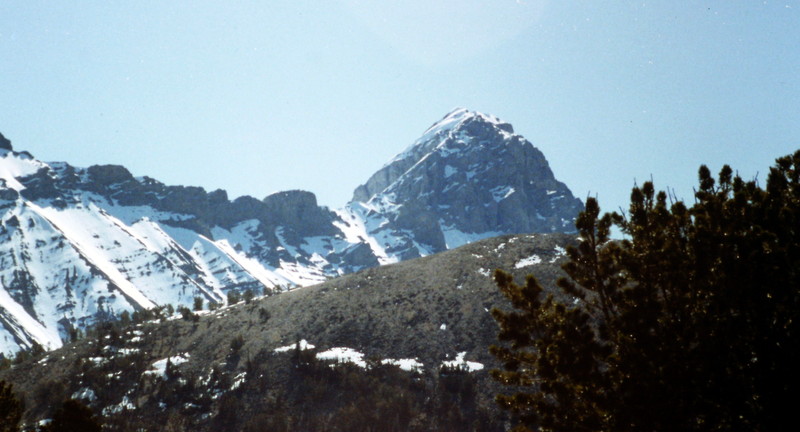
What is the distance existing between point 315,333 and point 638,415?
44916 millimetres

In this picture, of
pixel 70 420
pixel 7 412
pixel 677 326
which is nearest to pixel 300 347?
pixel 7 412

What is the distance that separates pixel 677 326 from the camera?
10.0m

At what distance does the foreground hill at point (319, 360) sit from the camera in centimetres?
3775

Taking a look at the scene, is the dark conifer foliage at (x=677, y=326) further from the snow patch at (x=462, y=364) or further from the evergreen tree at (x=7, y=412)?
the snow patch at (x=462, y=364)

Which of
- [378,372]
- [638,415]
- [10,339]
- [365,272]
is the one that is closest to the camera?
[638,415]

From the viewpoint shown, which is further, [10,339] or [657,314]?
[10,339]

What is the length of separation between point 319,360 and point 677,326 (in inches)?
1504

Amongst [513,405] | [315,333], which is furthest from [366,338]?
[513,405]

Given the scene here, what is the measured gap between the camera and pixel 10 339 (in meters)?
167

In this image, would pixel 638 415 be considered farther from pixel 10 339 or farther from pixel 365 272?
pixel 10 339

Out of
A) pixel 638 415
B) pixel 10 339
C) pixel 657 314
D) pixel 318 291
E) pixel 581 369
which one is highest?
pixel 10 339

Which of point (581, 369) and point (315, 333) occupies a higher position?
point (315, 333)

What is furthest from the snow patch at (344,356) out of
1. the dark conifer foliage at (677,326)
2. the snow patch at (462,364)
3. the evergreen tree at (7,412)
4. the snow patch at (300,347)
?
the dark conifer foliage at (677,326)

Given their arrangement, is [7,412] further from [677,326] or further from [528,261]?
[528,261]
